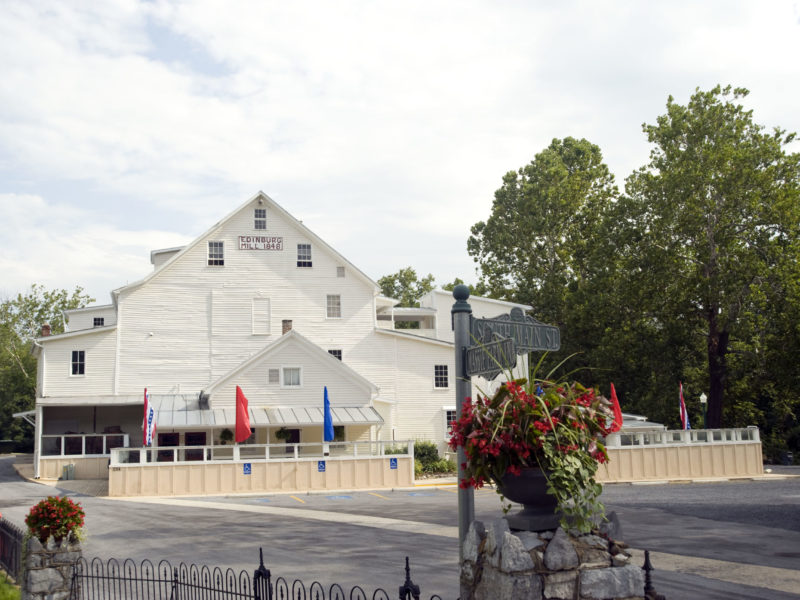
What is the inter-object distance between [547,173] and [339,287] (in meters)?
24.7

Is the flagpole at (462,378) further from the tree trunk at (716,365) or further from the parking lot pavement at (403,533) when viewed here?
the tree trunk at (716,365)

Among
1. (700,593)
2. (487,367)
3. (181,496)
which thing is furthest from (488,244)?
(487,367)

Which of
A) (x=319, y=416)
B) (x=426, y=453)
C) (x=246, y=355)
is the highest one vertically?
(x=246, y=355)

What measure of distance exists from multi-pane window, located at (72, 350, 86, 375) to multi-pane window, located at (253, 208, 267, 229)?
433 inches

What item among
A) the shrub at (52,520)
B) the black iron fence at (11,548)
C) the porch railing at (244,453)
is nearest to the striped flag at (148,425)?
the porch railing at (244,453)

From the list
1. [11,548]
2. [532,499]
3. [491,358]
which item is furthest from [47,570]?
[532,499]

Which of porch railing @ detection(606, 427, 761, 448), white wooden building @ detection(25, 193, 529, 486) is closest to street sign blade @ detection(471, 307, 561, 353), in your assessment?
A: porch railing @ detection(606, 427, 761, 448)

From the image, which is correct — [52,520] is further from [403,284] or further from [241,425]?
[403,284]

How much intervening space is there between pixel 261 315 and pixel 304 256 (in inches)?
159

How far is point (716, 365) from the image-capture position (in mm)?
42219

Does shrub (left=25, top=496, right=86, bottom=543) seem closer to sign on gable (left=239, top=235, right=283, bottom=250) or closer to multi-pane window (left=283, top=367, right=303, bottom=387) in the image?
multi-pane window (left=283, top=367, right=303, bottom=387)

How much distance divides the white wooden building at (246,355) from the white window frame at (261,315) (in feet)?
0.19

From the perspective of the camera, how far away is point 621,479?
3247cm

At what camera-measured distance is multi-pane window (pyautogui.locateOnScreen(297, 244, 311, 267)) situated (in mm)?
42156
